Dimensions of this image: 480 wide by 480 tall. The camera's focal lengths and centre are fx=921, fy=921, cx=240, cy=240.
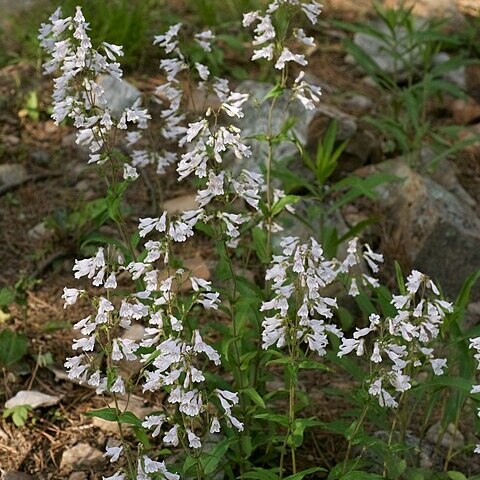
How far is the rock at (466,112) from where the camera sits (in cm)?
695

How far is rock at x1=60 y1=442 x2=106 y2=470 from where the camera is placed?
13.3 ft

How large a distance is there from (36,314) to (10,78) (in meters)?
2.50

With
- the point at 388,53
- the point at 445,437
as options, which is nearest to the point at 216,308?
the point at 445,437

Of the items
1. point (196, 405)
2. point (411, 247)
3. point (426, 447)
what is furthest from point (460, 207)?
point (196, 405)

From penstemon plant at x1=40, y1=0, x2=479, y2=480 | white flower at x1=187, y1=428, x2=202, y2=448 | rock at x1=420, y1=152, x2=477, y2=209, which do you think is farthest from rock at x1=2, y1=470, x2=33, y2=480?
rock at x1=420, y1=152, x2=477, y2=209

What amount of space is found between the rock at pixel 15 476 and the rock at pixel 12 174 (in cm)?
238

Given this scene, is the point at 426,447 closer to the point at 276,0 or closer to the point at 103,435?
the point at 103,435

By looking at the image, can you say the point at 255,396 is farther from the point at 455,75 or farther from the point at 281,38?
the point at 455,75

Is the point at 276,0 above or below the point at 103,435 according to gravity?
above

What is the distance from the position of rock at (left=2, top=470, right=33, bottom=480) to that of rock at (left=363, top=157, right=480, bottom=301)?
2525 mm

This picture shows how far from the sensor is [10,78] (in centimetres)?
677

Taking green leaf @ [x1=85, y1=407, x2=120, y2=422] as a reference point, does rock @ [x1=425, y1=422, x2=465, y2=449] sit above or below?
below

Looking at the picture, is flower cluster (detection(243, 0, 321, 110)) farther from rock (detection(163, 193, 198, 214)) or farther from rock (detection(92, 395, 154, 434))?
rock (detection(163, 193, 198, 214))

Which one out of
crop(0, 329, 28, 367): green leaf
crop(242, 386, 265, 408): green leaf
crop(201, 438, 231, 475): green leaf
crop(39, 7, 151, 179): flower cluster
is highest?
crop(39, 7, 151, 179): flower cluster
